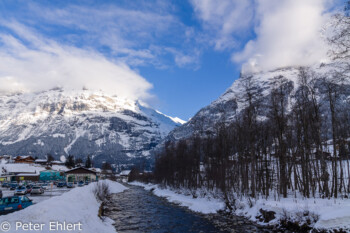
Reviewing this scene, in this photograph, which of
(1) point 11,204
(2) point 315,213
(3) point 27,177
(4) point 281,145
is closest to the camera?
(2) point 315,213

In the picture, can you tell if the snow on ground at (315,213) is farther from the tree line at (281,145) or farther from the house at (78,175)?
the house at (78,175)

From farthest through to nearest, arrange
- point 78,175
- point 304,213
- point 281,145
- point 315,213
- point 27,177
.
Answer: point 78,175 < point 27,177 < point 281,145 < point 304,213 < point 315,213

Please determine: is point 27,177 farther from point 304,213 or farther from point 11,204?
point 304,213

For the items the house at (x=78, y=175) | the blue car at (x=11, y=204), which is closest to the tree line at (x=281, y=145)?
the blue car at (x=11, y=204)

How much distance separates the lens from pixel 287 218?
20984mm

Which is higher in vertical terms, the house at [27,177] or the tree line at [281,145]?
the tree line at [281,145]

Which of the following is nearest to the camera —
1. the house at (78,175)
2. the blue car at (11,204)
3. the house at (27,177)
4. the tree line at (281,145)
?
the blue car at (11,204)

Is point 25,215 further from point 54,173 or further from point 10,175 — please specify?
point 54,173

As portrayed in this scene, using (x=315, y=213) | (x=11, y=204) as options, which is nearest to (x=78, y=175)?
(x=11, y=204)

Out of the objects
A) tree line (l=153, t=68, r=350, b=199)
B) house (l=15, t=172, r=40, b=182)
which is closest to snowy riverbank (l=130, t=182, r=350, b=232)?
tree line (l=153, t=68, r=350, b=199)

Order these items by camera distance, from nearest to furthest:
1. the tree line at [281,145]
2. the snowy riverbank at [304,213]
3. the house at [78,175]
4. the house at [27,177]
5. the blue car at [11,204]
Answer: the snowy riverbank at [304,213] → the blue car at [11,204] → the tree line at [281,145] → the house at [27,177] → the house at [78,175]

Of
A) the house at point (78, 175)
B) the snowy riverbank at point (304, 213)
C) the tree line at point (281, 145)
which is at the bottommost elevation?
the house at point (78, 175)

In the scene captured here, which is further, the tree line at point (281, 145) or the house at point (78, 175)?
the house at point (78, 175)

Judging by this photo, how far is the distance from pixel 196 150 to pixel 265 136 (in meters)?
26.2
